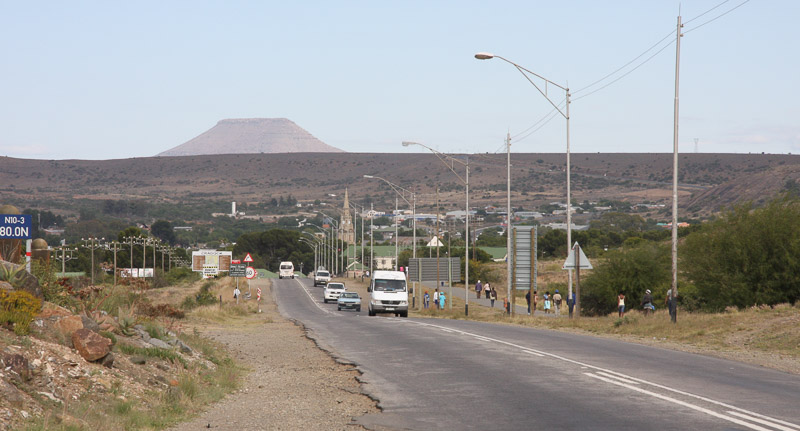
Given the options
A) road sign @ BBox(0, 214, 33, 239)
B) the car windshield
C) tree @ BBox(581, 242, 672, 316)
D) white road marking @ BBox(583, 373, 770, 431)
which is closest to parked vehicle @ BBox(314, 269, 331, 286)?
tree @ BBox(581, 242, 672, 316)

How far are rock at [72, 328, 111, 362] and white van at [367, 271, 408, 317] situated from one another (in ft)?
108

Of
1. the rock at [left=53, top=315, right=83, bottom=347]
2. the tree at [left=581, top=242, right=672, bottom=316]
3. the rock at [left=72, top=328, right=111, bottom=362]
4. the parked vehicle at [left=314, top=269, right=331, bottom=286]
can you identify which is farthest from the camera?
the parked vehicle at [left=314, top=269, right=331, bottom=286]

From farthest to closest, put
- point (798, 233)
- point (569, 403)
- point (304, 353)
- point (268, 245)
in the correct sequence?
point (268, 245), point (798, 233), point (304, 353), point (569, 403)

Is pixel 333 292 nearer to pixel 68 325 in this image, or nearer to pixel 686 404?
pixel 68 325

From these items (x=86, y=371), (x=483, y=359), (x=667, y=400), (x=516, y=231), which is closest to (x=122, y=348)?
(x=86, y=371)

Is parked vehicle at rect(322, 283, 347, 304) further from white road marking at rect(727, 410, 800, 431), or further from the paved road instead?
white road marking at rect(727, 410, 800, 431)

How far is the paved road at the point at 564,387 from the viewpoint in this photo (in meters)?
11.0

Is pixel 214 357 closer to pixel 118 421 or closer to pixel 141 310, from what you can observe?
pixel 141 310

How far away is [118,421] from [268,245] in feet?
574

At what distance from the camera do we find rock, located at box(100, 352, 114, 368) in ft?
43.1

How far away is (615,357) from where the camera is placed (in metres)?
19.1

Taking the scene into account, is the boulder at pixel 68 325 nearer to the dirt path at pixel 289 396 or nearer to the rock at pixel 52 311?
the rock at pixel 52 311

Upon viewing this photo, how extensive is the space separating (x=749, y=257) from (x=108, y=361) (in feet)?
99.9

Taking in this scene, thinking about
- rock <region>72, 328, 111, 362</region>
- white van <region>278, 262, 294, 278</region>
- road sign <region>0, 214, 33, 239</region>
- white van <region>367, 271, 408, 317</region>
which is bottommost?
white van <region>278, 262, 294, 278</region>
